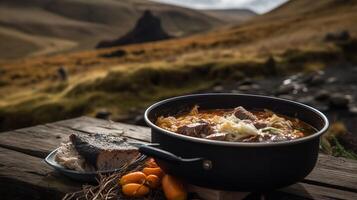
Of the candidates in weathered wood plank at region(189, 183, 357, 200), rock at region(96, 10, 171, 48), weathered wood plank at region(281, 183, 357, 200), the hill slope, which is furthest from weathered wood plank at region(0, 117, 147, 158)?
the hill slope

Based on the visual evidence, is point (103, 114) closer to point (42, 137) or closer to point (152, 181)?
point (42, 137)

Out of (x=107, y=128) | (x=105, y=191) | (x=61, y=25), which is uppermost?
(x=105, y=191)

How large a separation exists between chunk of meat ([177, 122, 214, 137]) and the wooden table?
38cm

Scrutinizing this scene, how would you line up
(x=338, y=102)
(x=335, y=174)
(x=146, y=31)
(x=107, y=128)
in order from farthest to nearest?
1. (x=146, y=31)
2. (x=338, y=102)
3. (x=107, y=128)
4. (x=335, y=174)

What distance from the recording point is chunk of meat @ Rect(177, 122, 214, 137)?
8.99ft

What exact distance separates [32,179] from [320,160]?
2.46 meters

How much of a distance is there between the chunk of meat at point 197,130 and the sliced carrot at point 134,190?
1.48 ft

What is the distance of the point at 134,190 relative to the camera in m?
2.78

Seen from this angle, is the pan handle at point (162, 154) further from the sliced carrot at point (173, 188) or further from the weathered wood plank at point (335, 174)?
the weathered wood plank at point (335, 174)

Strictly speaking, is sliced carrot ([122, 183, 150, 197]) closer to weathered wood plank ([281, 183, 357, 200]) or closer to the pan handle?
the pan handle

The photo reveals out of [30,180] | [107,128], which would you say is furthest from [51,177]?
[107,128]

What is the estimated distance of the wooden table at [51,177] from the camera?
2996 millimetres

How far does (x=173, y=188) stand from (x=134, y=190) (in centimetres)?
27

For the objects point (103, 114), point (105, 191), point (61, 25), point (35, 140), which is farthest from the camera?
point (61, 25)
